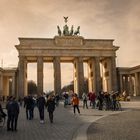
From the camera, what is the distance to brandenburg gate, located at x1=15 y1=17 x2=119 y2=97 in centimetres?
6869

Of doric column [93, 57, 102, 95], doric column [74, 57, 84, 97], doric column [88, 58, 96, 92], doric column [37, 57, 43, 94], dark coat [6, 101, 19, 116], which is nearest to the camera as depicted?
dark coat [6, 101, 19, 116]

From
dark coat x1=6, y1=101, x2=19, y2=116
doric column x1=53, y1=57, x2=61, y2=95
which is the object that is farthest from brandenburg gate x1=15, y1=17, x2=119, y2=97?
dark coat x1=6, y1=101, x2=19, y2=116

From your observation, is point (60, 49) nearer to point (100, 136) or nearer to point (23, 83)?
point (23, 83)

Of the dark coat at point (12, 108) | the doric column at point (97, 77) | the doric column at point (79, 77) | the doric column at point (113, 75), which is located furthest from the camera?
the doric column at point (113, 75)

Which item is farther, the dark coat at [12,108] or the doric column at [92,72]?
the doric column at [92,72]

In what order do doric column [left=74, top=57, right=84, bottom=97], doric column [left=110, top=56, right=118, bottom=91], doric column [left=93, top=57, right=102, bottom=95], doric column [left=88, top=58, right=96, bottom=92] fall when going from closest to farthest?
doric column [left=74, top=57, right=84, bottom=97] < doric column [left=93, top=57, right=102, bottom=95] < doric column [left=110, top=56, right=118, bottom=91] < doric column [left=88, top=58, right=96, bottom=92]

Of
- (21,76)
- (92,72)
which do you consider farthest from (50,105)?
(92,72)

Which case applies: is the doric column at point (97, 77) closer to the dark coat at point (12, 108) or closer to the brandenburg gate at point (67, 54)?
the brandenburg gate at point (67, 54)

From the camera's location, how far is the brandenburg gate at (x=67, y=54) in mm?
68688

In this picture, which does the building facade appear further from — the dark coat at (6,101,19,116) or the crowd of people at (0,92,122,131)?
the dark coat at (6,101,19,116)

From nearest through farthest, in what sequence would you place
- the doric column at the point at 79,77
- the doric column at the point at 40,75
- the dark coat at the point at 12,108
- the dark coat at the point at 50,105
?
the dark coat at the point at 12,108 < the dark coat at the point at 50,105 < the doric column at the point at 40,75 < the doric column at the point at 79,77

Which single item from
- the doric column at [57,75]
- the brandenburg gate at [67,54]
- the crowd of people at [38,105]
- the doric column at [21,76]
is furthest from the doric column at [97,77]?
the crowd of people at [38,105]

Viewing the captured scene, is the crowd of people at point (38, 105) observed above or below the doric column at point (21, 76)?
below

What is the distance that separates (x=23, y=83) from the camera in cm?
6838
